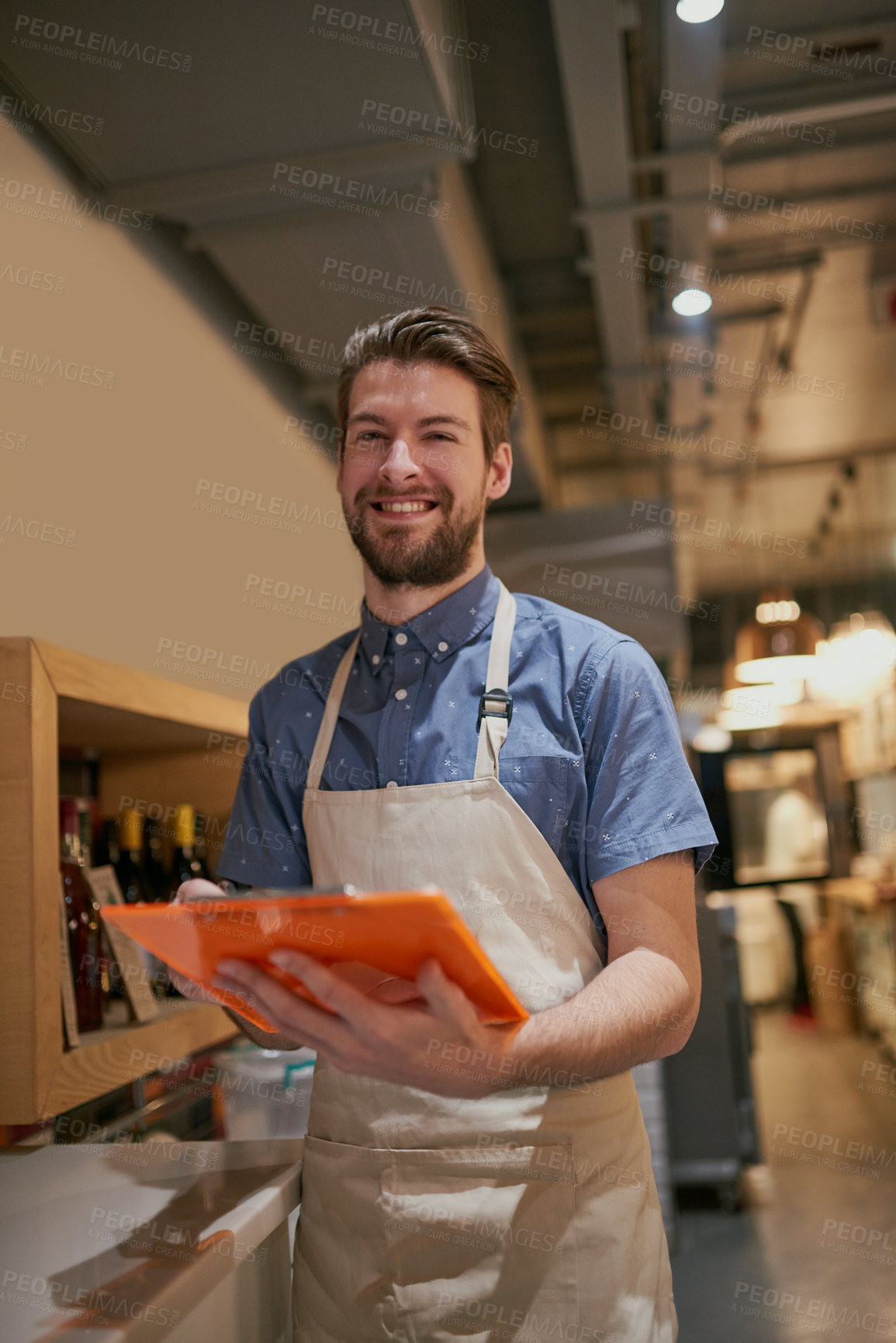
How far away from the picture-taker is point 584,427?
212 inches

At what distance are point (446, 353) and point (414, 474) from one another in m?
0.18

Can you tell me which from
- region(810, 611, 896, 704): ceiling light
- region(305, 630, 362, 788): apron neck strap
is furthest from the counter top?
region(810, 611, 896, 704): ceiling light

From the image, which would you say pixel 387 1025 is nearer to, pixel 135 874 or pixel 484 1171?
pixel 484 1171

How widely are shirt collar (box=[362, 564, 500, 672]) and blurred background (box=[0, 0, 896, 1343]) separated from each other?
0.37 m

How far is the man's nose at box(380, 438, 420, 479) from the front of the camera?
1.31 m

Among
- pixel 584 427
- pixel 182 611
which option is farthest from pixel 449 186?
pixel 584 427

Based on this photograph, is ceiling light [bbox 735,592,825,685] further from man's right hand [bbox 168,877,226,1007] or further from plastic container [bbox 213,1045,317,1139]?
man's right hand [bbox 168,877,226,1007]

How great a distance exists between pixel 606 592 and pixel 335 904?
3732mm

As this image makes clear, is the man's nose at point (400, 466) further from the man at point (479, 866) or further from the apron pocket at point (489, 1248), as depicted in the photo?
the apron pocket at point (489, 1248)

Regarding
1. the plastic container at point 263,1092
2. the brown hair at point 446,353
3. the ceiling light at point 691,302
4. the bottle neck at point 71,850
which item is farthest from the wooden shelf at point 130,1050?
the ceiling light at point 691,302

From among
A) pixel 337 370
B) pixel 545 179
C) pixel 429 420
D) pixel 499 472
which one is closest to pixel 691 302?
pixel 545 179

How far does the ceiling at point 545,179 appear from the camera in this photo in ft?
6.19

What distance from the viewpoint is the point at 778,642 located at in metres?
5.72

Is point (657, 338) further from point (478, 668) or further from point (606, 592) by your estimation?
Answer: point (478, 668)
